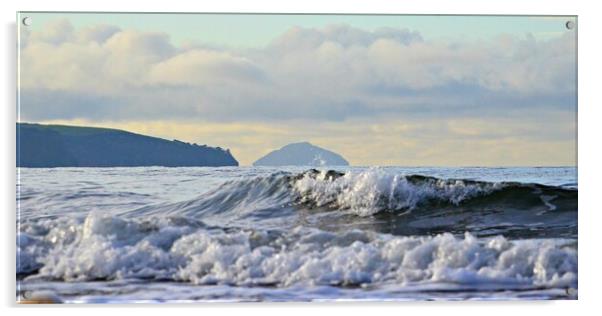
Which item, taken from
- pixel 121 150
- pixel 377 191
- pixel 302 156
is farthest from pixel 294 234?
pixel 121 150

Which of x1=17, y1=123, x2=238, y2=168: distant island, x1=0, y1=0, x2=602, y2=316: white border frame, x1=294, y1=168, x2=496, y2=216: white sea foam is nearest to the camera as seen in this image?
x1=0, y1=0, x2=602, y2=316: white border frame

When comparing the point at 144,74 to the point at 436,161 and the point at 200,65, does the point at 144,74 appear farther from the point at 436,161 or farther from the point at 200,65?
the point at 436,161

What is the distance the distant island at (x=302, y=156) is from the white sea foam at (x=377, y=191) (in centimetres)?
13

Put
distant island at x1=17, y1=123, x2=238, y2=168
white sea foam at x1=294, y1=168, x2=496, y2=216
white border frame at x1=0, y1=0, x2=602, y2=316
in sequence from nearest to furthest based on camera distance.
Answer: white border frame at x1=0, y1=0, x2=602, y2=316
distant island at x1=17, y1=123, x2=238, y2=168
white sea foam at x1=294, y1=168, x2=496, y2=216

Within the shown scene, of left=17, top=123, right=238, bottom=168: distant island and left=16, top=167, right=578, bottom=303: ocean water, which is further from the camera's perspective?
left=17, top=123, right=238, bottom=168: distant island

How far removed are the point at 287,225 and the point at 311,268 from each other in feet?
1.32

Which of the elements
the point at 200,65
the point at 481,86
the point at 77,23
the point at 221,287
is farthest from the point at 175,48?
the point at 481,86

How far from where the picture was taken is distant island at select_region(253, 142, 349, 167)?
477 centimetres

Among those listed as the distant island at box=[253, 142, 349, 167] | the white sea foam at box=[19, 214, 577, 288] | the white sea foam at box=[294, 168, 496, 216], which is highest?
the distant island at box=[253, 142, 349, 167]

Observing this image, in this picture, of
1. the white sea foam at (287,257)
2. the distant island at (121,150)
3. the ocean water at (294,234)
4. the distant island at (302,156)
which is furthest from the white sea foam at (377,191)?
the distant island at (121,150)

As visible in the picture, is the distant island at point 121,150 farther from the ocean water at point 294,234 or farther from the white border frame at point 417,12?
the white border frame at point 417,12

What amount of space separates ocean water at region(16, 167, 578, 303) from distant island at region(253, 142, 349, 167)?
0.05 m

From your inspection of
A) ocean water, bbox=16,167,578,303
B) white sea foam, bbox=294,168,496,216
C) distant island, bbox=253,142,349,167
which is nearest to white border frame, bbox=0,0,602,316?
ocean water, bbox=16,167,578,303

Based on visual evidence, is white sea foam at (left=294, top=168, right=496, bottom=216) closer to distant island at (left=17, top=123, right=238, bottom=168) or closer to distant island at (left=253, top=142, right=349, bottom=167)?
distant island at (left=253, top=142, right=349, bottom=167)
